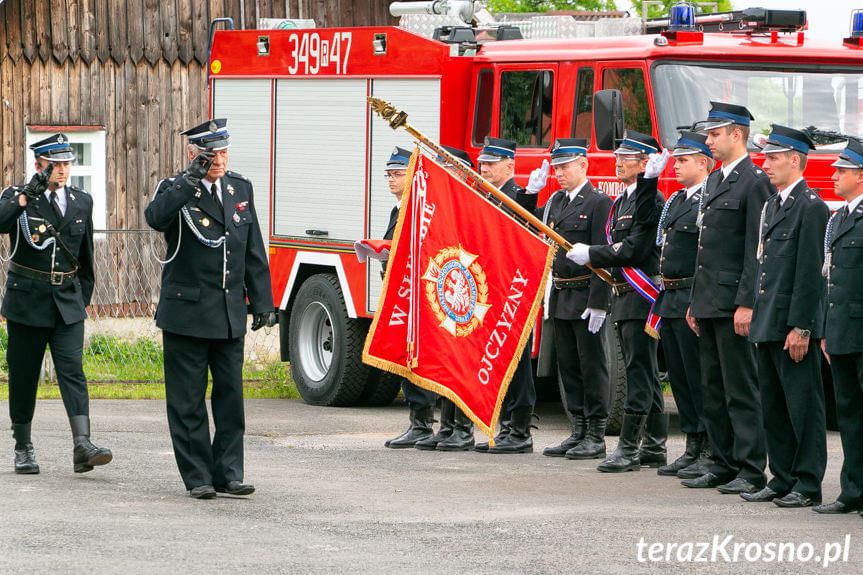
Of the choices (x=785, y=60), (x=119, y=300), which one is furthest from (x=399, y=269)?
(x=119, y=300)

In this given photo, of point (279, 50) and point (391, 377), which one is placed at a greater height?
point (279, 50)

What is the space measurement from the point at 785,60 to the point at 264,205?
5102 mm

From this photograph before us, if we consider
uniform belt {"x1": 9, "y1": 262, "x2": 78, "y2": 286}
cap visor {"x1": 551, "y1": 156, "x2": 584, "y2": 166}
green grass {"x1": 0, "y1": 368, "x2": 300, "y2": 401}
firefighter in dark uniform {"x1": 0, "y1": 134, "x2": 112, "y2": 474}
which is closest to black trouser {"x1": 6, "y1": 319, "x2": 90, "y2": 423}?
firefighter in dark uniform {"x1": 0, "y1": 134, "x2": 112, "y2": 474}

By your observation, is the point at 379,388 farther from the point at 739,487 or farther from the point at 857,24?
the point at 739,487

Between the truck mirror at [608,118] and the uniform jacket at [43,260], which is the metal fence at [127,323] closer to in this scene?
the truck mirror at [608,118]

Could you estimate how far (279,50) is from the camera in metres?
14.3

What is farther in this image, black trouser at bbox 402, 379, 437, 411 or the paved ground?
black trouser at bbox 402, 379, 437, 411

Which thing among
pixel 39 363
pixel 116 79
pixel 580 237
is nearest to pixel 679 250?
pixel 580 237

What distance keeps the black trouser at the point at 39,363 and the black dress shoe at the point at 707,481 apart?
3624mm

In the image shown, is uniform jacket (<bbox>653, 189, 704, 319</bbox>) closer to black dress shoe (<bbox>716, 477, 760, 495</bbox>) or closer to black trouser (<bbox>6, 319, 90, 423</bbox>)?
black dress shoe (<bbox>716, 477, 760, 495</bbox>)

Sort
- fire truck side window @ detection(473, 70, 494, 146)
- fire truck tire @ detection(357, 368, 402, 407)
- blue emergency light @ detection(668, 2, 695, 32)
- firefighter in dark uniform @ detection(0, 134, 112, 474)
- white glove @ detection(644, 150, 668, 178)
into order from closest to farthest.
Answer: firefighter in dark uniform @ detection(0, 134, 112, 474) → white glove @ detection(644, 150, 668, 178) → blue emergency light @ detection(668, 2, 695, 32) → fire truck side window @ detection(473, 70, 494, 146) → fire truck tire @ detection(357, 368, 402, 407)

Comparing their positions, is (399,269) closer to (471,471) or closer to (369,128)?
(471,471)

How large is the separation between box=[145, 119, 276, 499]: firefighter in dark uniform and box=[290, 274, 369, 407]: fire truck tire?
4.90 meters

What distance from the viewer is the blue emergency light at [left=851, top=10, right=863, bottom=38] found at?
12.3m
